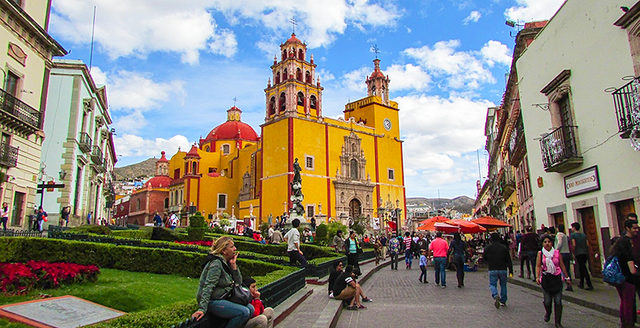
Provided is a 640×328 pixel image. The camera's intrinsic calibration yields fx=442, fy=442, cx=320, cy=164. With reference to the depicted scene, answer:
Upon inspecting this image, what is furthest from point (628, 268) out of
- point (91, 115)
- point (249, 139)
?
point (249, 139)

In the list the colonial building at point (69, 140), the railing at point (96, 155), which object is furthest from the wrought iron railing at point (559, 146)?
the railing at point (96, 155)

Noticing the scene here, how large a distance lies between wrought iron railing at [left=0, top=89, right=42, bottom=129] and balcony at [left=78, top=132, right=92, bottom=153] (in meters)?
6.05

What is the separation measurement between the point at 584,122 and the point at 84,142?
22144 millimetres

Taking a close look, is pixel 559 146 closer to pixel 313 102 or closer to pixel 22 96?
pixel 22 96

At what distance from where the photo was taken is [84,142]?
22828 mm

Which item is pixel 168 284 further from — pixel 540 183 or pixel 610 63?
pixel 540 183

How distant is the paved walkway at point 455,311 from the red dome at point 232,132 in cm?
4766

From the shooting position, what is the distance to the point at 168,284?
845cm

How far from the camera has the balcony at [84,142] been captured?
73.8ft

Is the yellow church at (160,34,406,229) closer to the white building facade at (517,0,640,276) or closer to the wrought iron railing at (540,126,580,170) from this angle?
the white building facade at (517,0,640,276)

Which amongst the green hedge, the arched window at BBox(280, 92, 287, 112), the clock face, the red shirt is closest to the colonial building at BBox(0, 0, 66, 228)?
the green hedge

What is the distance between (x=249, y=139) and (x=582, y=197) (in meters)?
48.5

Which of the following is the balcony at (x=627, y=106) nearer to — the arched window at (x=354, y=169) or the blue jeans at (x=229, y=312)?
the blue jeans at (x=229, y=312)

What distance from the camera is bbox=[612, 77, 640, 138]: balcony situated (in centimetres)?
857
